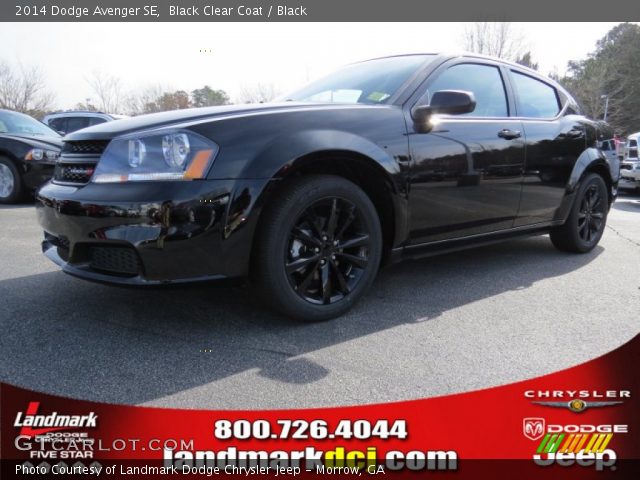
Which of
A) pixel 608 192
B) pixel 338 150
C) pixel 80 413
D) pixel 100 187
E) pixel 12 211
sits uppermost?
pixel 338 150

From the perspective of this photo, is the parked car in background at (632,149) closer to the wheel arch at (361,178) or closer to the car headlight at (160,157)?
the wheel arch at (361,178)

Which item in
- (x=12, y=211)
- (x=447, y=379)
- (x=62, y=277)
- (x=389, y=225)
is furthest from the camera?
(x=12, y=211)

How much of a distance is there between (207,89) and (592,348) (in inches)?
1653

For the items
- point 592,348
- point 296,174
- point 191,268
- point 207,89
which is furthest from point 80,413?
point 207,89

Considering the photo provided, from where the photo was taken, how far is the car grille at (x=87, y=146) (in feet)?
7.63

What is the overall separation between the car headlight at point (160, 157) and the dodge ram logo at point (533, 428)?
5.29ft

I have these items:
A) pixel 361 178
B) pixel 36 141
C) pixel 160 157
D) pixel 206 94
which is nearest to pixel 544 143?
pixel 361 178

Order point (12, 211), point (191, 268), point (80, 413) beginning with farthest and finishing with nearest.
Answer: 1. point (12, 211)
2. point (191, 268)
3. point (80, 413)

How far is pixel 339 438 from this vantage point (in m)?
1.66

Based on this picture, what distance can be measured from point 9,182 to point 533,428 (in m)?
7.22

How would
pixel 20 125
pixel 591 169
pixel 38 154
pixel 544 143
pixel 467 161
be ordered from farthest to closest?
pixel 20 125, pixel 38 154, pixel 591 169, pixel 544 143, pixel 467 161

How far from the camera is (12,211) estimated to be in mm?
6020

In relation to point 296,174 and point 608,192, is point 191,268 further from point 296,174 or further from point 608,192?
point 608,192

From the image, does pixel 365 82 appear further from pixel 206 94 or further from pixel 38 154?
pixel 206 94
